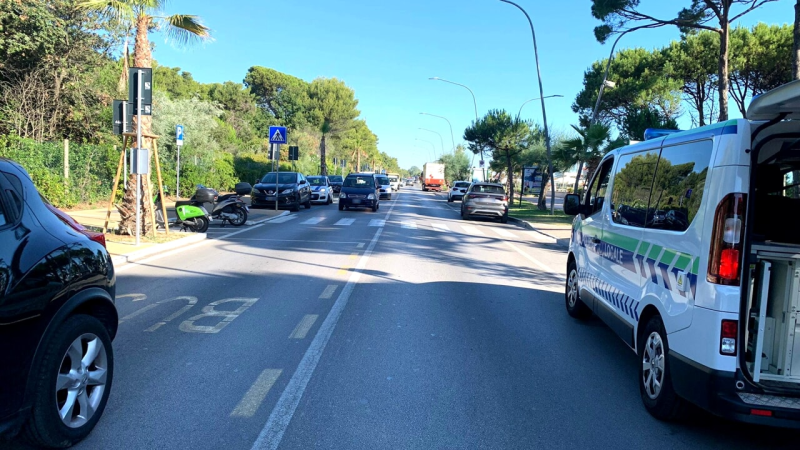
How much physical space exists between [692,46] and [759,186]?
26015 millimetres

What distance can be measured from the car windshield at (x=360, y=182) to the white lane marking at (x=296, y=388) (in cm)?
1926

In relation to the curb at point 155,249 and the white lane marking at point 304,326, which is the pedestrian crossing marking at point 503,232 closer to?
the curb at point 155,249

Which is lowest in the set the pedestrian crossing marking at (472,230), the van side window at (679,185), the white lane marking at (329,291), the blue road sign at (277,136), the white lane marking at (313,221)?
the white lane marking at (329,291)

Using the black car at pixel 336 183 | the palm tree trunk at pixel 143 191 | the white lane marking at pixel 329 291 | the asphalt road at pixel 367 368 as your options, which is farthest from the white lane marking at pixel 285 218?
the black car at pixel 336 183

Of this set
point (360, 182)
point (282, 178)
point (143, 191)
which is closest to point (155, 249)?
Result: point (143, 191)

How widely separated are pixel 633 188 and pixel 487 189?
19721mm

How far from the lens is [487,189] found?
25.1 metres

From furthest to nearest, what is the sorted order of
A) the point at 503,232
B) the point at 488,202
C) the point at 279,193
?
the point at 279,193 < the point at 488,202 < the point at 503,232

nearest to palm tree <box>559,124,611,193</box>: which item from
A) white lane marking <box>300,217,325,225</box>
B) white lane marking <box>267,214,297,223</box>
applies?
white lane marking <box>300,217,325,225</box>

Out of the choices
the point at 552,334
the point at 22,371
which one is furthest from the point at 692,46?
the point at 22,371

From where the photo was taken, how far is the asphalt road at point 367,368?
397 cm

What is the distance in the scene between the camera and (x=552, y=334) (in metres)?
6.66

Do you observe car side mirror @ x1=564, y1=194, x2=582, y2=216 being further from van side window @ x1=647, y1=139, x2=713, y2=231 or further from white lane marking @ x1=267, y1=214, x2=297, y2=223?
white lane marking @ x1=267, y1=214, x2=297, y2=223

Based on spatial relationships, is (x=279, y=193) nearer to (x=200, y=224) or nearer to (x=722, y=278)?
Answer: (x=200, y=224)
